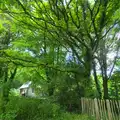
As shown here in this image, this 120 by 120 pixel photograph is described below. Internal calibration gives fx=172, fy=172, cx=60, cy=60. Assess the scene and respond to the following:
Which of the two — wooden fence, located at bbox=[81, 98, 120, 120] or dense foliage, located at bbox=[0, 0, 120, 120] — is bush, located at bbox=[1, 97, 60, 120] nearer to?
dense foliage, located at bbox=[0, 0, 120, 120]

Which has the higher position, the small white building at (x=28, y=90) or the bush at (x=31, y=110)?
the small white building at (x=28, y=90)

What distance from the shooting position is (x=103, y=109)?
6898 mm

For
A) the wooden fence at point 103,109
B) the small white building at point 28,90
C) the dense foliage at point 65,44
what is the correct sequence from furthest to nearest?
the small white building at point 28,90 → the dense foliage at point 65,44 → the wooden fence at point 103,109

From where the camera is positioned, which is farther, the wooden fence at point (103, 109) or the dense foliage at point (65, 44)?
the dense foliage at point (65, 44)

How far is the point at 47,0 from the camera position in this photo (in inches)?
376

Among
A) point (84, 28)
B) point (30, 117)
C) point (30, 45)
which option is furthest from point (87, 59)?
point (30, 117)

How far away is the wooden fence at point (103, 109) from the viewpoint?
21.2 feet

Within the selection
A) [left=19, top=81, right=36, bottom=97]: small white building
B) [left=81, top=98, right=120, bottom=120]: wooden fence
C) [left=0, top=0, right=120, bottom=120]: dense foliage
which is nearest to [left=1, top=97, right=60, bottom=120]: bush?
[left=0, top=0, right=120, bottom=120]: dense foliage

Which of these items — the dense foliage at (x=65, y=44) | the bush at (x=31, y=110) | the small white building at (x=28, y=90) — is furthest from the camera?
the small white building at (x=28, y=90)

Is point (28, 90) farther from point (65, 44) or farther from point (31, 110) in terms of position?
point (31, 110)

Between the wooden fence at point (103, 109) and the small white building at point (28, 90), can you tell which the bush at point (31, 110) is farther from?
the small white building at point (28, 90)

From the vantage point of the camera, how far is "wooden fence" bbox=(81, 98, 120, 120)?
21.2 ft

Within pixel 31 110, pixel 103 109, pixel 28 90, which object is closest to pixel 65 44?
pixel 31 110

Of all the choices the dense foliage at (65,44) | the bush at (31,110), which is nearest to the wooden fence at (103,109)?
the bush at (31,110)
